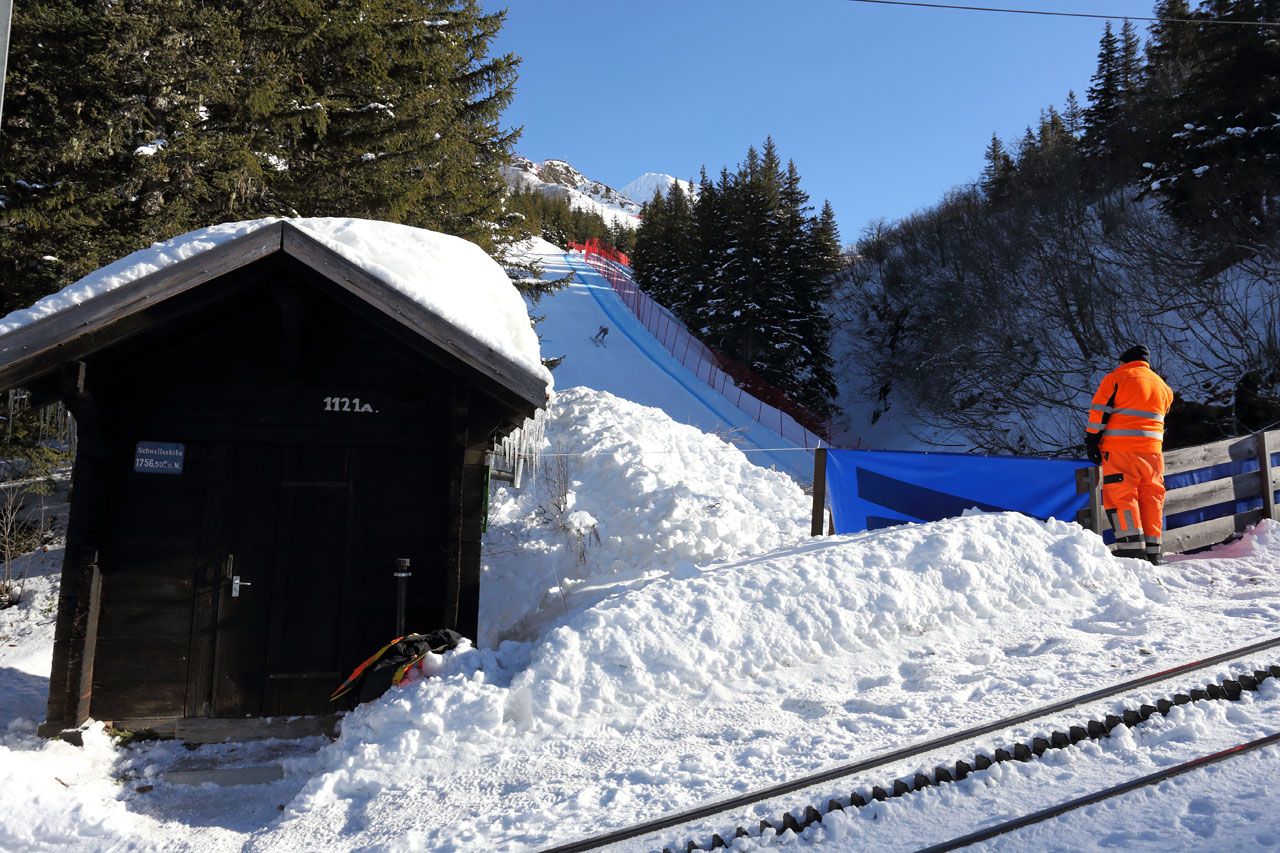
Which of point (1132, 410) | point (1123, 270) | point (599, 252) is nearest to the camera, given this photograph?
point (1132, 410)

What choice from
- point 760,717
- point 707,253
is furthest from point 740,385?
point 760,717

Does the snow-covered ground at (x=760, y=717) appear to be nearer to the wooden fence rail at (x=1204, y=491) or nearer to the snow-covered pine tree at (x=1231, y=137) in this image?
the wooden fence rail at (x=1204, y=491)

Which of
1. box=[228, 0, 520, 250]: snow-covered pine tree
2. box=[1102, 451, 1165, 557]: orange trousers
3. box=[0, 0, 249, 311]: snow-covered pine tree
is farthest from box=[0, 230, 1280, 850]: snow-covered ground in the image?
box=[228, 0, 520, 250]: snow-covered pine tree

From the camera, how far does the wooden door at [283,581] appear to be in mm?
6547

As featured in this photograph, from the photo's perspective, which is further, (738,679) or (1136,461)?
Answer: (1136,461)

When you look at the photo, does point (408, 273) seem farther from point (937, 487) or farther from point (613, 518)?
point (937, 487)

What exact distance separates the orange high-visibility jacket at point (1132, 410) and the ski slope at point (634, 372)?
1444 cm

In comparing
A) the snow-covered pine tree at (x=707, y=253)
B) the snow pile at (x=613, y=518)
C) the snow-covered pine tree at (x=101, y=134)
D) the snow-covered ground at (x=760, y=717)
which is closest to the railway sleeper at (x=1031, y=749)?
the snow-covered ground at (x=760, y=717)

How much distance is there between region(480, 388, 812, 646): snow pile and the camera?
9.66 meters

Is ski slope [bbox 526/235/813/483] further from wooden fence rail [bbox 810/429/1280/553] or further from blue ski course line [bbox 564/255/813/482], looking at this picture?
wooden fence rail [bbox 810/429/1280/553]

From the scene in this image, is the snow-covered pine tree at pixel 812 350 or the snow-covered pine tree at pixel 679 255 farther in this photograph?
the snow-covered pine tree at pixel 679 255

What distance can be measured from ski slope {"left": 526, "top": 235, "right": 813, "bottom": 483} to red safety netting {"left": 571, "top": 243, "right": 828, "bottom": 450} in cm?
53

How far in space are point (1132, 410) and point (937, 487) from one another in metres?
2.02

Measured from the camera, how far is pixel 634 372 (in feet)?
113
